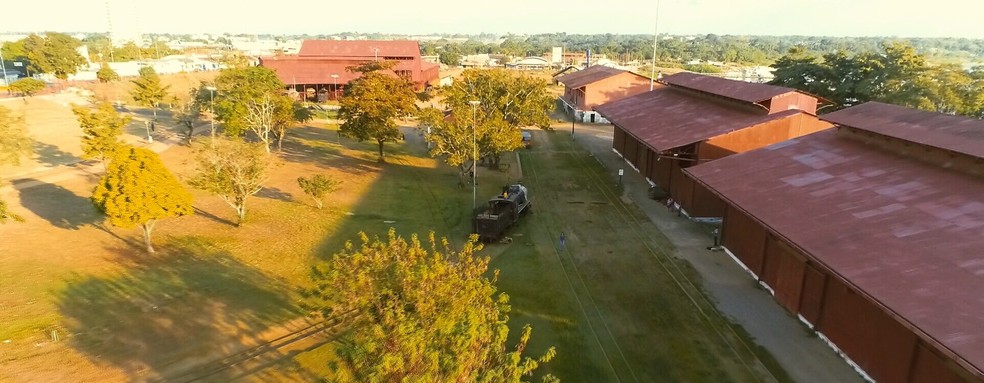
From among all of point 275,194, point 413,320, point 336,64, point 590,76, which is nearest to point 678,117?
point 275,194

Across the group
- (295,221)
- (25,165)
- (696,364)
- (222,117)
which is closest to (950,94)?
(696,364)

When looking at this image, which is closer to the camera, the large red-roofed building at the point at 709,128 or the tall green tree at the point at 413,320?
the tall green tree at the point at 413,320

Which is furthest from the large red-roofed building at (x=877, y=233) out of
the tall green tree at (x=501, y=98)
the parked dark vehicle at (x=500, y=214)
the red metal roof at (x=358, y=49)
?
the red metal roof at (x=358, y=49)

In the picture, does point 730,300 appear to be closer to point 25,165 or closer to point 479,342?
point 479,342

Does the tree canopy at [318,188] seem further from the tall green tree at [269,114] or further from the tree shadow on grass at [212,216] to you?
the tall green tree at [269,114]

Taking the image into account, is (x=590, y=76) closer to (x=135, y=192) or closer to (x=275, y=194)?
(x=275, y=194)

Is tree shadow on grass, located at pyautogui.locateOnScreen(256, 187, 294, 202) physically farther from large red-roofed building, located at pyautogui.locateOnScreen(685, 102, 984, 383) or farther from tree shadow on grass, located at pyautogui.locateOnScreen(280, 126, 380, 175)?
large red-roofed building, located at pyautogui.locateOnScreen(685, 102, 984, 383)
